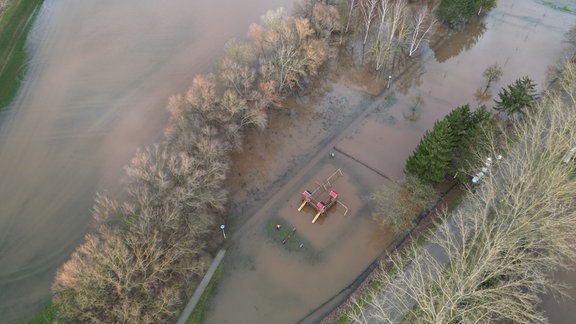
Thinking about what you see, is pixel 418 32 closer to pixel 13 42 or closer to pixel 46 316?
pixel 46 316

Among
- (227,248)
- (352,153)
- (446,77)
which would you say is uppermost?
(446,77)

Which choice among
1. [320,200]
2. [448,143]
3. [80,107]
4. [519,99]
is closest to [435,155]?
[448,143]

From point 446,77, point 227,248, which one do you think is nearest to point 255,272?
point 227,248

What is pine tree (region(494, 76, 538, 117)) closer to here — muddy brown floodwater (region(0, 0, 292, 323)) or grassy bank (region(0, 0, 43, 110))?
muddy brown floodwater (region(0, 0, 292, 323))

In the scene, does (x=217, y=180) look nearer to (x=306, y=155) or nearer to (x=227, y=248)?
(x=227, y=248)

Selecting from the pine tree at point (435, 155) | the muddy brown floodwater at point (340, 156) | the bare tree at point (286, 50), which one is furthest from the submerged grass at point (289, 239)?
the bare tree at point (286, 50)

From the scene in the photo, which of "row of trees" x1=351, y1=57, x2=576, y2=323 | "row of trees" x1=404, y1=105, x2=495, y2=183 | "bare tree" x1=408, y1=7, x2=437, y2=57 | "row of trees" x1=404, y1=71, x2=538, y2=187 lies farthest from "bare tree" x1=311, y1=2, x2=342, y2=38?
"row of trees" x1=351, y1=57, x2=576, y2=323
